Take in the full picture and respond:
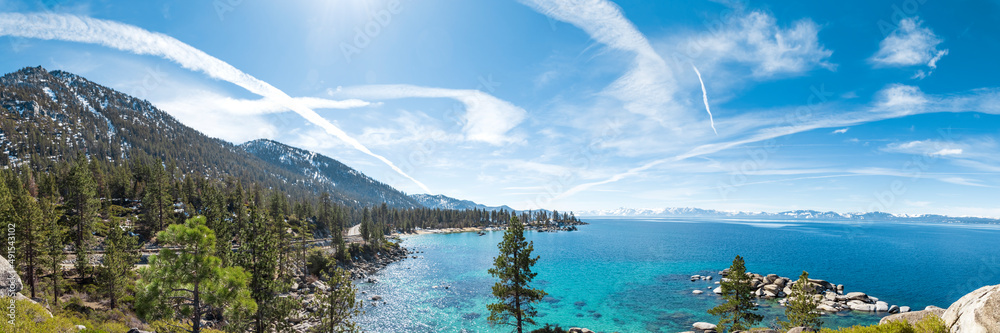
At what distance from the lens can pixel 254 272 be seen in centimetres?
2906

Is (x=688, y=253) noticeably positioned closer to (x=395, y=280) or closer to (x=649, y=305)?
(x=649, y=305)

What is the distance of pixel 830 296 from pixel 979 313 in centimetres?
6218

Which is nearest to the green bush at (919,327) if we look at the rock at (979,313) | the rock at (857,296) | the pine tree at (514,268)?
the rock at (979,313)

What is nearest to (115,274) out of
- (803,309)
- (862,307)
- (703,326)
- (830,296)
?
(703,326)

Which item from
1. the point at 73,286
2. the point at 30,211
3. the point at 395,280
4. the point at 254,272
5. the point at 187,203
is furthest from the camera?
the point at 187,203

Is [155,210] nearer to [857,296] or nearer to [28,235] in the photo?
[28,235]

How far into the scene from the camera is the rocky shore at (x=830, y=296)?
55906mm

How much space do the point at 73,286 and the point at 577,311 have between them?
6866 centimetres

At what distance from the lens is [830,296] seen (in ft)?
204

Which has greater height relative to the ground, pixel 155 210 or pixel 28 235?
pixel 155 210

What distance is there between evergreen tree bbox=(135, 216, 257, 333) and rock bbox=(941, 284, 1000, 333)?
130ft

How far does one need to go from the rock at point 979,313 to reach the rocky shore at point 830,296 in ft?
116

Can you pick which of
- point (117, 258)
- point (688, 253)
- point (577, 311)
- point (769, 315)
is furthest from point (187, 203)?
point (688, 253)

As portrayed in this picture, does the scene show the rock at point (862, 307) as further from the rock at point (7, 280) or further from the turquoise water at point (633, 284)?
the rock at point (7, 280)
